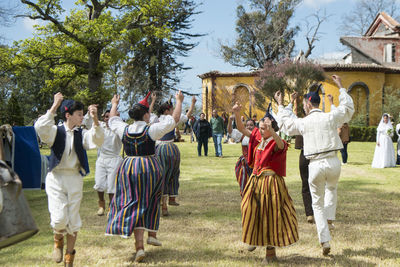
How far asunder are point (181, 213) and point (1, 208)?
5169 millimetres

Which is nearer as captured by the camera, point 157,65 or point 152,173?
point 152,173

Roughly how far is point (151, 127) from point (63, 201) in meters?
1.29

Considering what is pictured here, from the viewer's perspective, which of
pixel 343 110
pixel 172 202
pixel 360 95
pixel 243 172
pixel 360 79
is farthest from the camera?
pixel 360 95

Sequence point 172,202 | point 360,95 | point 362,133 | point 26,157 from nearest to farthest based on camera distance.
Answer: point 26,157 < point 172,202 < point 362,133 < point 360,95

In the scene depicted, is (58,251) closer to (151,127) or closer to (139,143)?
(139,143)

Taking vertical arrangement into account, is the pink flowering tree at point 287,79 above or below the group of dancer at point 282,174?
above

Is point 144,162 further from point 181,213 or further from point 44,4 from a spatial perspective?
point 44,4

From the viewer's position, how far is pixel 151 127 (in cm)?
498

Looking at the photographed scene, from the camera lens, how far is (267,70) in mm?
34094

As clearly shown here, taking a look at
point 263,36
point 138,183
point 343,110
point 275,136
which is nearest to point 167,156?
point 138,183

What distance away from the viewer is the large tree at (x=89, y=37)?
26344mm

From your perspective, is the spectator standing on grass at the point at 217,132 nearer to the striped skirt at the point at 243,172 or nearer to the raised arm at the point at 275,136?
the striped skirt at the point at 243,172

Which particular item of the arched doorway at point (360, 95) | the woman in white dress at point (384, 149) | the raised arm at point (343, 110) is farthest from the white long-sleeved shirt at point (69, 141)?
the arched doorway at point (360, 95)

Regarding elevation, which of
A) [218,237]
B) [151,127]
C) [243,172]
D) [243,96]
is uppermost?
[243,96]
